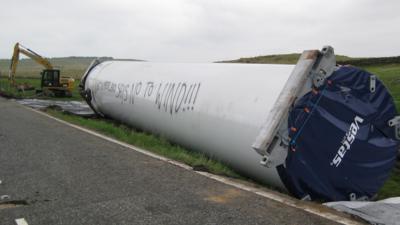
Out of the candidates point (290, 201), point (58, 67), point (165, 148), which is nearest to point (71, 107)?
point (165, 148)

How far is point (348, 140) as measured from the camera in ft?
19.5

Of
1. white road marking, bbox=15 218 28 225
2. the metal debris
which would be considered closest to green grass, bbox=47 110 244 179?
white road marking, bbox=15 218 28 225

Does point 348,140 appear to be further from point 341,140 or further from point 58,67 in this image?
point 58,67

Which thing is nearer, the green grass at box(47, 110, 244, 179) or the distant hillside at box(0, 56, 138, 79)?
the green grass at box(47, 110, 244, 179)

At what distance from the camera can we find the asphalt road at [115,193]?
15.0 ft

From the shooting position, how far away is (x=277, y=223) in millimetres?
4391

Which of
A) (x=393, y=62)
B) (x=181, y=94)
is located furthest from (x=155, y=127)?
(x=393, y=62)

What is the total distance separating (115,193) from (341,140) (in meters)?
2.89

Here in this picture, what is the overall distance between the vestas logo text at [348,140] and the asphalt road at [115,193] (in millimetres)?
1281

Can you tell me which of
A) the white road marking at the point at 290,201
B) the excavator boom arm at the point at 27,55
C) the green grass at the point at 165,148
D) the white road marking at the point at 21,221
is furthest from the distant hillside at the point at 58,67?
the white road marking at the point at 21,221

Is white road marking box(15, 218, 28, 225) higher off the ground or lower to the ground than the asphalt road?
lower

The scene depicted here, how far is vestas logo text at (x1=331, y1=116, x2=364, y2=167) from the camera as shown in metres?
5.87

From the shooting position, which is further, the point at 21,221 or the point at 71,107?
the point at 71,107

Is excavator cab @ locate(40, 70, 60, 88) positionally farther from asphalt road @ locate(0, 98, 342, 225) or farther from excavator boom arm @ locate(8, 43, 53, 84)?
asphalt road @ locate(0, 98, 342, 225)
